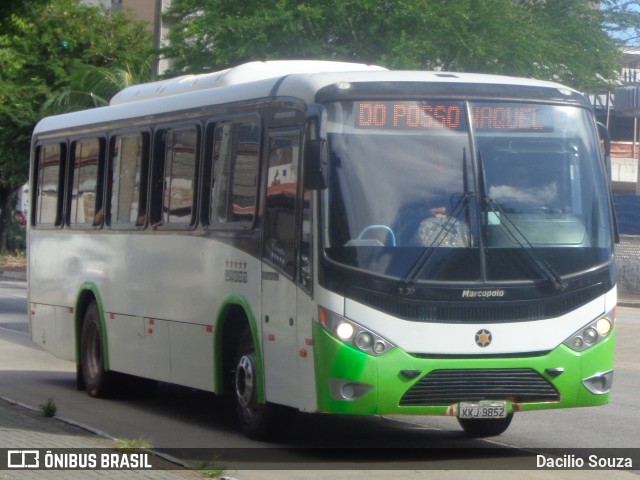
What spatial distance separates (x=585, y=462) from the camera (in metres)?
9.38

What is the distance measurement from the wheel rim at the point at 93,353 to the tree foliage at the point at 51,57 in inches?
1110

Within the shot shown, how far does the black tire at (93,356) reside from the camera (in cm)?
1366

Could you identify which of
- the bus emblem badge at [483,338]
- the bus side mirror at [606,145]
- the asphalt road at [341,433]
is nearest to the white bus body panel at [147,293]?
the asphalt road at [341,433]

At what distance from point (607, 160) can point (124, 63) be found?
31.9 m

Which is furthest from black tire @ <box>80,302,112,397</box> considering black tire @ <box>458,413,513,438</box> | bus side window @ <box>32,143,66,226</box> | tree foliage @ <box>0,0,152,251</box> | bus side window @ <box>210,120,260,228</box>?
tree foliage @ <box>0,0,152,251</box>

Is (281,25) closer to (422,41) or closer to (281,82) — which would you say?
(422,41)

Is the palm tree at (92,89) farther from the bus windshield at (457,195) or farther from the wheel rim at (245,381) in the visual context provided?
the bus windshield at (457,195)

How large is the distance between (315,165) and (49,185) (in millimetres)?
7052

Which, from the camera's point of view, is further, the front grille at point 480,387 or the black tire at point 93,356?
the black tire at point 93,356

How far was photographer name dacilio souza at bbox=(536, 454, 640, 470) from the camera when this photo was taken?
30.0 feet

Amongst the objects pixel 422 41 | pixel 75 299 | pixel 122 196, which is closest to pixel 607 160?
pixel 122 196

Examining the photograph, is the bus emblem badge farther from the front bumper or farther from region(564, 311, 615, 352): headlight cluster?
region(564, 311, 615, 352): headlight cluster

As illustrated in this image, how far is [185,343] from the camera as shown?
37.7 feet

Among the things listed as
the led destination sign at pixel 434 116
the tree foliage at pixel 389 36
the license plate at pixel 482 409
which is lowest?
the license plate at pixel 482 409
